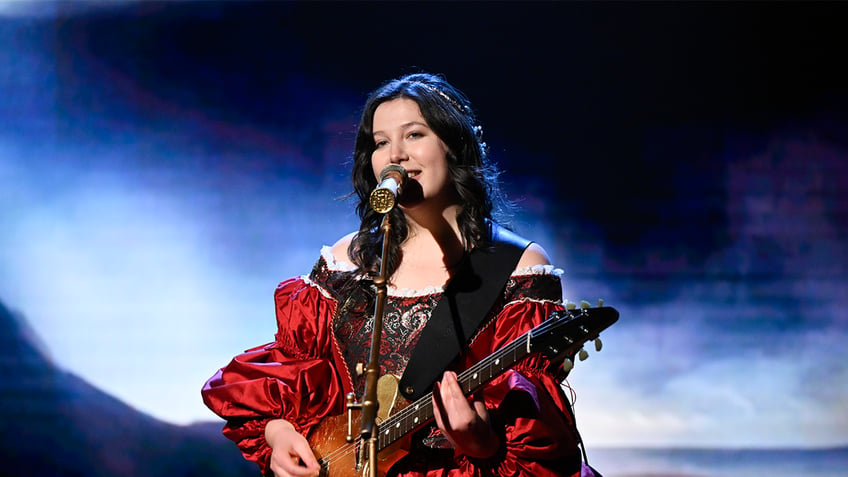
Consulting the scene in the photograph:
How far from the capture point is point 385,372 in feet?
5.88

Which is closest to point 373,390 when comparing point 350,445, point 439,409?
point 439,409

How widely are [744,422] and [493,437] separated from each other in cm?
203

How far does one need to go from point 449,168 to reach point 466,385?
67 cm

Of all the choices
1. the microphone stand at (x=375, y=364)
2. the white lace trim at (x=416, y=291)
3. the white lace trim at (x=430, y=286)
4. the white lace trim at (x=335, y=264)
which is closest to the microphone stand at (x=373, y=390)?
the microphone stand at (x=375, y=364)

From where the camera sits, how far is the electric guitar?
1471 millimetres

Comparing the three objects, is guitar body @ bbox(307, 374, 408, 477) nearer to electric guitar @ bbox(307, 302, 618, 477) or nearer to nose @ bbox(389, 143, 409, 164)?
electric guitar @ bbox(307, 302, 618, 477)

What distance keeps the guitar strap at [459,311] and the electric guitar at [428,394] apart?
0.22 ft

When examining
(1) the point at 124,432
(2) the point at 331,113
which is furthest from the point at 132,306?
(2) the point at 331,113

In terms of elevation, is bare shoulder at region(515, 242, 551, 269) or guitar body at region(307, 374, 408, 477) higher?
bare shoulder at region(515, 242, 551, 269)

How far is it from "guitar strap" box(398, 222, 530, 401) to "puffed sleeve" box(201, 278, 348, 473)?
11.3 inches

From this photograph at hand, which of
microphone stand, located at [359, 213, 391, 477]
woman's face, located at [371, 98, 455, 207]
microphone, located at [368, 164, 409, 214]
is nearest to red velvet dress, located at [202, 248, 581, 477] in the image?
woman's face, located at [371, 98, 455, 207]

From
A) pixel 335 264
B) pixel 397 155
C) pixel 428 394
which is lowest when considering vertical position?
pixel 428 394

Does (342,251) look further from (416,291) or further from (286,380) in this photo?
(286,380)

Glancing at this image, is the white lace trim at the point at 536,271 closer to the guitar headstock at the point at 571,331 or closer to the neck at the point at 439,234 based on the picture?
the neck at the point at 439,234
